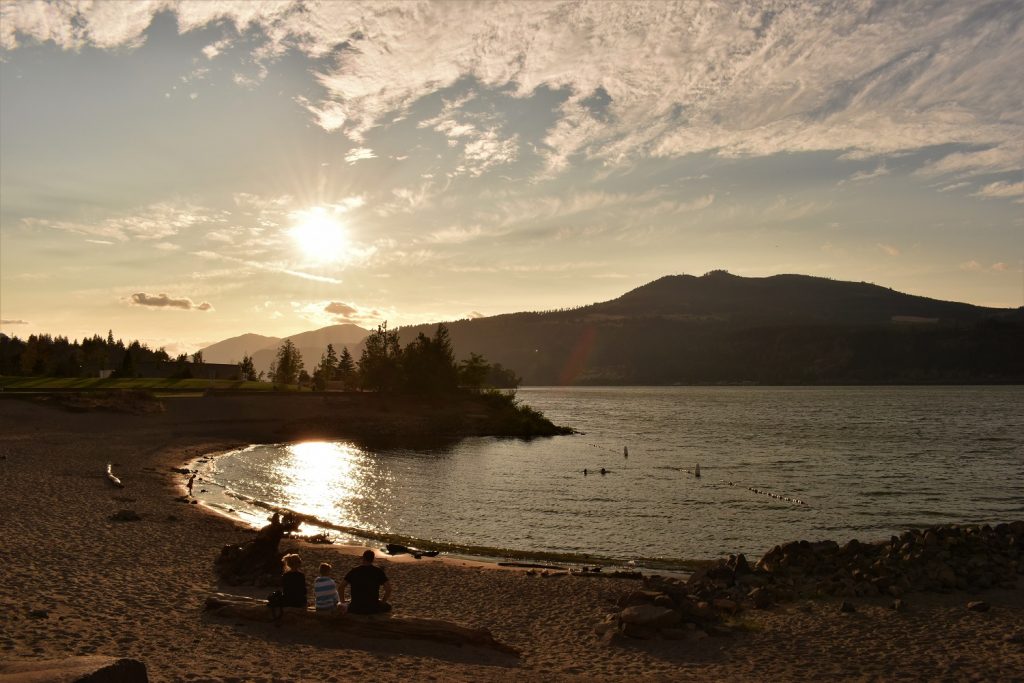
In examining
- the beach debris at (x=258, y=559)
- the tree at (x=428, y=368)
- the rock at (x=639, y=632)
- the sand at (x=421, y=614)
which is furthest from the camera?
the tree at (x=428, y=368)

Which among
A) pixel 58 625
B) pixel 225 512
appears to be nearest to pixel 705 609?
pixel 58 625

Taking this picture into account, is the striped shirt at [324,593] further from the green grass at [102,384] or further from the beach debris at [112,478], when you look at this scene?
the green grass at [102,384]

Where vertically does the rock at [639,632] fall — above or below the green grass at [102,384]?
below

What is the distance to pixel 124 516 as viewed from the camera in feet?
89.5

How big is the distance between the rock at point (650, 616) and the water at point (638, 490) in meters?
8.92

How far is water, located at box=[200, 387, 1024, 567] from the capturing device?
31.0 meters

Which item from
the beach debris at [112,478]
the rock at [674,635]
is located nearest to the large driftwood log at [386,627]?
the rock at [674,635]

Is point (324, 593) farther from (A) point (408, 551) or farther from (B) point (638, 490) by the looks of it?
(B) point (638, 490)

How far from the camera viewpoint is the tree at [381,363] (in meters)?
119

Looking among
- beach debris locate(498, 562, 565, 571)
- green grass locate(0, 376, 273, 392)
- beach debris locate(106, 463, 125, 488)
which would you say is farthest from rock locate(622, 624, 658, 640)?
green grass locate(0, 376, 273, 392)

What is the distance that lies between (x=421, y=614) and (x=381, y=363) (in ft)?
347

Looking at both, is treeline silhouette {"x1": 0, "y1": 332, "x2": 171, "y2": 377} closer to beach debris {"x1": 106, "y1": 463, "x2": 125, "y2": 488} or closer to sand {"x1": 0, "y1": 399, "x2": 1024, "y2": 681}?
beach debris {"x1": 106, "y1": 463, "x2": 125, "y2": 488}

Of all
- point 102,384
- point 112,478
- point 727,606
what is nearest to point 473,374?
point 102,384

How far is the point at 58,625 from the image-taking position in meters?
14.2
